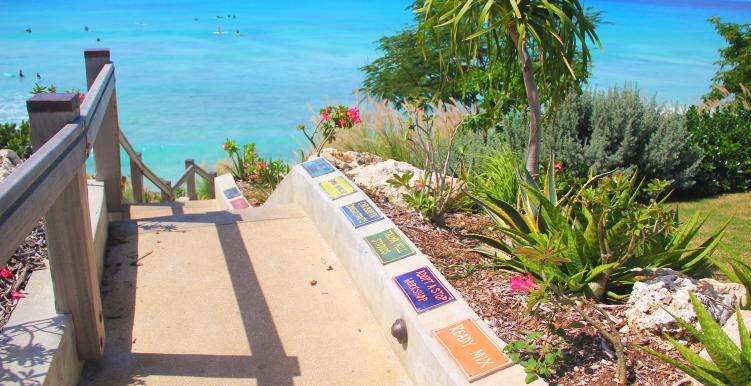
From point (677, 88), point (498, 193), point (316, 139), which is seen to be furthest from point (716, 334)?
point (677, 88)

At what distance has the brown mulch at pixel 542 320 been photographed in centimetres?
308

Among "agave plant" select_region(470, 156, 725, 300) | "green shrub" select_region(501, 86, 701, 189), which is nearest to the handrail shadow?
"agave plant" select_region(470, 156, 725, 300)

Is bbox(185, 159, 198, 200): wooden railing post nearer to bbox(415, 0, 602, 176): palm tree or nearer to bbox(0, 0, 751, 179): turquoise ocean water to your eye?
bbox(0, 0, 751, 179): turquoise ocean water

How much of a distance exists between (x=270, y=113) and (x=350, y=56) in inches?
696

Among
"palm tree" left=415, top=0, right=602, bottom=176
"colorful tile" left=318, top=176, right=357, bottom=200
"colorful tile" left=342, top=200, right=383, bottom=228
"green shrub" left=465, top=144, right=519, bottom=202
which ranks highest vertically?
"palm tree" left=415, top=0, right=602, bottom=176

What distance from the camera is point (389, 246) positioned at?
14.1ft

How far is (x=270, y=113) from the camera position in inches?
1415

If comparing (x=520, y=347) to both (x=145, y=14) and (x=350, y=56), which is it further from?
(x=145, y=14)

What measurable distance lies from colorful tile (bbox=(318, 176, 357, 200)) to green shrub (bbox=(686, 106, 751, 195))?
16.1ft

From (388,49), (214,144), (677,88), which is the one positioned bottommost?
(214,144)

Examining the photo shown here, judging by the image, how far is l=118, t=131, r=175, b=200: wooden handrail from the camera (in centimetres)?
690

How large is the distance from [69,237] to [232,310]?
1.32 meters

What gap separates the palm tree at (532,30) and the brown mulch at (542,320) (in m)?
1.01

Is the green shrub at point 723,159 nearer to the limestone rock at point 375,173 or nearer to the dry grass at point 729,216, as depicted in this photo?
the dry grass at point 729,216
